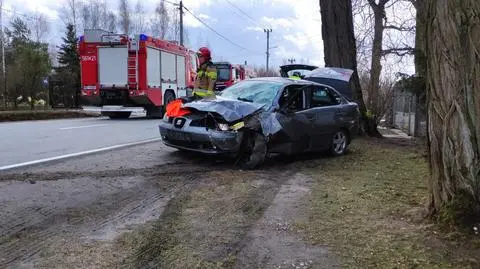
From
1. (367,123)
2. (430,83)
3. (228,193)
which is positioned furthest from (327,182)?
(367,123)

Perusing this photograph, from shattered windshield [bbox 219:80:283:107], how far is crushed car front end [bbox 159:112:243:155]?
0.91m

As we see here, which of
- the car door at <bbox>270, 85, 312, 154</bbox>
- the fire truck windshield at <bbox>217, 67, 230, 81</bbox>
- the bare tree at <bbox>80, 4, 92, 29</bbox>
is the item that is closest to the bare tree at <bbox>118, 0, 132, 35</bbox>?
the bare tree at <bbox>80, 4, 92, 29</bbox>

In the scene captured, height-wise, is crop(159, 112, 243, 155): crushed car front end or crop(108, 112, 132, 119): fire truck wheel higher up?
crop(159, 112, 243, 155): crushed car front end

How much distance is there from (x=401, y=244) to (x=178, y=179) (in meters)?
3.49

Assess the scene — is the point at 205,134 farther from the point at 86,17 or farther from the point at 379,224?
the point at 86,17

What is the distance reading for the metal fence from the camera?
54.8ft

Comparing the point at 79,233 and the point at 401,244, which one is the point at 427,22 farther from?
the point at 79,233

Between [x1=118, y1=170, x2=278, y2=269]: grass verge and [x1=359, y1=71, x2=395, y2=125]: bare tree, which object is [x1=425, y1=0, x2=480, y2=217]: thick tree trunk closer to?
[x1=118, y1=170, x2=278, y2=269]: grass verge

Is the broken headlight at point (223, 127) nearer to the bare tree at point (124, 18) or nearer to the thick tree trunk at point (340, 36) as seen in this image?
the thick tree trunk at point (340, 36)

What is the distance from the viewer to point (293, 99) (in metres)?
9.40

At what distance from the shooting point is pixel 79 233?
188 inches

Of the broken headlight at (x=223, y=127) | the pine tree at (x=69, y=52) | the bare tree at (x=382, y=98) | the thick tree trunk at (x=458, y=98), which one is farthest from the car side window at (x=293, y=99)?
the pine tree at (x=69, y=52)

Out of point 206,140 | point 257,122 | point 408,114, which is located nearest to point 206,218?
point 206,140

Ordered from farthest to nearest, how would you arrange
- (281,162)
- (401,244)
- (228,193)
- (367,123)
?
(367,123) < (281,162) < (228,193) < (401,244)
